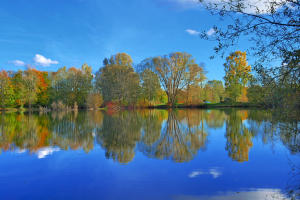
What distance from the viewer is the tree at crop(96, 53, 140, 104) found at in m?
44.8

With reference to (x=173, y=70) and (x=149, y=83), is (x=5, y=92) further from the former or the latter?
(x=173, y=70)

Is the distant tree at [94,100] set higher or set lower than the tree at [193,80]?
lower

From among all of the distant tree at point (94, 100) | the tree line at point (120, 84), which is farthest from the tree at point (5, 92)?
the distant tree at point (94, 100)

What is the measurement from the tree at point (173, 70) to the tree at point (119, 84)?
15.9 ft

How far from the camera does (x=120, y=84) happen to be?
44.9 metres

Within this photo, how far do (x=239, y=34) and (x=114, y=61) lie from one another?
45834 mm

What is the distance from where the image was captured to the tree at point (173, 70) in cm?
4194

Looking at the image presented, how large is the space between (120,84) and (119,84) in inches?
9.0

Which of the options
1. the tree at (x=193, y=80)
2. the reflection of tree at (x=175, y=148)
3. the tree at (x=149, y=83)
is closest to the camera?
the reflection of tree at (x=175, y=148)

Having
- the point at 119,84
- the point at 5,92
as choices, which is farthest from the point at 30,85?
the point at 119,84

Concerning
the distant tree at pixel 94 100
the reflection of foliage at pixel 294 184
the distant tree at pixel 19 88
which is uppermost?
the distant tree at pixel 19 88

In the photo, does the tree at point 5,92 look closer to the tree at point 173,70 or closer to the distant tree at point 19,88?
the distant tree at point 19,88

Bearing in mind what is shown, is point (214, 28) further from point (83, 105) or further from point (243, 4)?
point (83, 105)

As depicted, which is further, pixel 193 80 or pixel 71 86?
pixel 71 86
